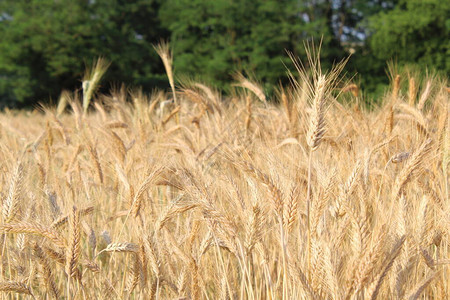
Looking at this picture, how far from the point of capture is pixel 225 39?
21.2m

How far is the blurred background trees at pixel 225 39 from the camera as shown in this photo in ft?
55.8

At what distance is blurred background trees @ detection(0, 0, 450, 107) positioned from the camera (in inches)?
669

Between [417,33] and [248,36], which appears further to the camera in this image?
[248,36]

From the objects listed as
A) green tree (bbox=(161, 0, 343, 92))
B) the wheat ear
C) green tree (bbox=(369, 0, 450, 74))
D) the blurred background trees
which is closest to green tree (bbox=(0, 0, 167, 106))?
the blurred background trees

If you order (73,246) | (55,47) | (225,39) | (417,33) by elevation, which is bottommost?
(225,39)

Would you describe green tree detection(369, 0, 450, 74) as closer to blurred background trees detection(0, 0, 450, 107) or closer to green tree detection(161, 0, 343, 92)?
blurred background trees detection(0, 0, 450, 107)

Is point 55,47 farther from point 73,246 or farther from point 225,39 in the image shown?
point 73,246

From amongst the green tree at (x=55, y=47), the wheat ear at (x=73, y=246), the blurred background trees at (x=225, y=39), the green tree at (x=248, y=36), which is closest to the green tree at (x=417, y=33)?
the blurred background trees at (x=225, y=39)

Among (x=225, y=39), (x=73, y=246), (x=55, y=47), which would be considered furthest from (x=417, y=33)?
(x=73, y=246)

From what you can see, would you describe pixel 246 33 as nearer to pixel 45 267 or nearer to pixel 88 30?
pixel 88 30

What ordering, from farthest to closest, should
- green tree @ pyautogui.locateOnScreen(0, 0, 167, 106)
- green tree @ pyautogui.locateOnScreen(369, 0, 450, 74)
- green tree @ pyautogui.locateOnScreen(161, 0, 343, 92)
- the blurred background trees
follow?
green tree @ pyautogui.locateOnScreen(0, 0, 167, 106) → green tree @ pyautogui.locateOnScreen(161, 0, 343, 92) → the blurred background trees → green tree @ pyautogui.locateOnScreen(369, 0, 450, 74)

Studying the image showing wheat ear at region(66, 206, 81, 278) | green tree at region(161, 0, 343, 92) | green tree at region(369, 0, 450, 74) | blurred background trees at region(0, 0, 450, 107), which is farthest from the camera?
green tree at region(161, 0, 343, 92)

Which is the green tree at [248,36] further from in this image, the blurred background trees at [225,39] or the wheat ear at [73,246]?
the wheat ear at [73,246]

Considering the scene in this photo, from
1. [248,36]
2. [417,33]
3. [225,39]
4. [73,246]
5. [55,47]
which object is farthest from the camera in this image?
[225,39]
